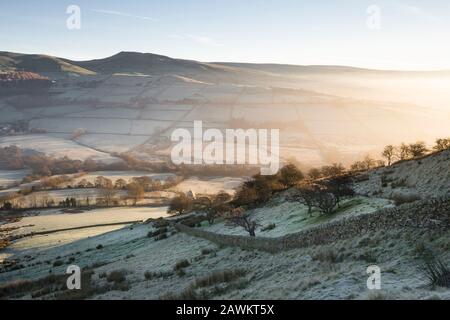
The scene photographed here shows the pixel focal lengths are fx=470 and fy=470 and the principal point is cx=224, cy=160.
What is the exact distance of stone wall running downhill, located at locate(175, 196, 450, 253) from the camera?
25.0m

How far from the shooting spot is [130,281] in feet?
116

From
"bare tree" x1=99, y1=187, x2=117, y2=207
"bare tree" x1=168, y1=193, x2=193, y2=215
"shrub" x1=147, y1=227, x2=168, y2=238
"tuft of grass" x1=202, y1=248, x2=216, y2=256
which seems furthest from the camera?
"bare tree" x1=99, y1=187, x2=117, y2=207

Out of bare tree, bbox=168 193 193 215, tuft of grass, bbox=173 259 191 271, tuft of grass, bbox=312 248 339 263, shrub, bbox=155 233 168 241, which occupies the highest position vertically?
tuft of grass, bbox=312 248 339 263

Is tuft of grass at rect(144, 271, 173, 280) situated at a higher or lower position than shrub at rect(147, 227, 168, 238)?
higher

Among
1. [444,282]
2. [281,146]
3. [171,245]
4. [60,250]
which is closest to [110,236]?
[60,250]

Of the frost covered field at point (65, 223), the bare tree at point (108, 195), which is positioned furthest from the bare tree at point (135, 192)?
the frost covered field at point (65, 223)

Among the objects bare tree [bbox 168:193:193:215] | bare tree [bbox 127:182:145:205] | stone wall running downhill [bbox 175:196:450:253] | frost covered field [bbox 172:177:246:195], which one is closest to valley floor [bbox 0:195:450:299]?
stone wall running downhill [bbox 175:196:450:253]

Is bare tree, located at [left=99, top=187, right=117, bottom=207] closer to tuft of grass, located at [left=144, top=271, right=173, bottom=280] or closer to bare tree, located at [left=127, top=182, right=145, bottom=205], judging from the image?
bare tree, located at [left=127, top=182, right=145, bottom=205]

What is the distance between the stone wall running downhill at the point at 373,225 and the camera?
25.0 metres

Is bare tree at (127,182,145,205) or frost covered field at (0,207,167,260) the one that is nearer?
frost covered field at (0,207,167,260)

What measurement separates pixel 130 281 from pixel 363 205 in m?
21.2

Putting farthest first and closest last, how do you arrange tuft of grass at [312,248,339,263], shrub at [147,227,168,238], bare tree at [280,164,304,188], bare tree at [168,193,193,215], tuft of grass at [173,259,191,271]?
bare tree at [168,193,193,215] → bare tree at [280,164,304,188] → shrub at [147,227,168,238] → tuft of grass at [173,259,191,271] → tuft of grass at [312,248,339,263]

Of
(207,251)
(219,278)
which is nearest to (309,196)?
(207,251)

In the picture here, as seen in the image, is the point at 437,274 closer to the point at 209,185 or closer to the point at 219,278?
the point at 219,278
